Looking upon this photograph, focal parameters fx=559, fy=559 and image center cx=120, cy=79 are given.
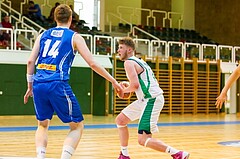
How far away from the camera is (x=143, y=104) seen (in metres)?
7.25

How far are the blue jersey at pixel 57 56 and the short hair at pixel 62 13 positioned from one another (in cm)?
10

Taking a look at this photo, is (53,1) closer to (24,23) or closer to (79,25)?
(79,25)

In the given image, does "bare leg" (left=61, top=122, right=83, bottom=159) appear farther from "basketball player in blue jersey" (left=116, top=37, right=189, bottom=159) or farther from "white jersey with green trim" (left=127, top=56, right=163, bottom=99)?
"white jersey with green trim" (left=127, top=56, right=163, bottom=99)

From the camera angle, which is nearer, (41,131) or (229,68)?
(41,131)

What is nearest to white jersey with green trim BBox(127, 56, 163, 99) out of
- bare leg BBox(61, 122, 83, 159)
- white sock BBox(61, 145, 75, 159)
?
bare leg BBox(61, 122, 83, 159)

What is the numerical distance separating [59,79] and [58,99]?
8.7 inches

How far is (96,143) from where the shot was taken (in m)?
10.7

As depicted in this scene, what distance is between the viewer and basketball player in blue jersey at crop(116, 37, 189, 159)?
7.11 metres

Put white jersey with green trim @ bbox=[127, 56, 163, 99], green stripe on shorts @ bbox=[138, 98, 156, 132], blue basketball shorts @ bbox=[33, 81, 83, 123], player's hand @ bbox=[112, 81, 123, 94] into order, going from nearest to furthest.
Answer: blue basketball shorts @ bbox=[33, 81, 83, 123] → player's hand @ bbox=[112, 81, 123, 94] → green stripe on shorts @ bbox=[138, 98, 156, 132] → white jersey with green trim @ bbox=[127, 56, 163, 99]

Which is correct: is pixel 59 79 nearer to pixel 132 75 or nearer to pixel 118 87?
pixel 118 87

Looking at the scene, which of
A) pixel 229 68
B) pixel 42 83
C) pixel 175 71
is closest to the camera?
pixel 42 83

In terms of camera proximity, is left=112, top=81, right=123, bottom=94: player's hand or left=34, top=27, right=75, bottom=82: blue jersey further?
left=112, top=81, right=123, bottom=94: player's hand

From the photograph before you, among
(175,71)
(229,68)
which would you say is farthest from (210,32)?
(175,71)

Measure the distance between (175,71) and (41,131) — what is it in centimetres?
1910
